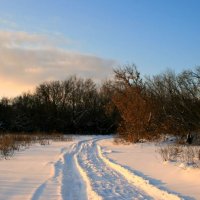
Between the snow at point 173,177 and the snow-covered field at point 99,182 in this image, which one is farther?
the snow at point 173,177

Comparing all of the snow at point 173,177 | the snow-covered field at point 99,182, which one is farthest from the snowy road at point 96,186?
the snow at point 173,177

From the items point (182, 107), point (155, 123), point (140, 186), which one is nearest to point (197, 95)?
point (182, 107)

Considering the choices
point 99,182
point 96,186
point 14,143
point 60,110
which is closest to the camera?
point 96,186

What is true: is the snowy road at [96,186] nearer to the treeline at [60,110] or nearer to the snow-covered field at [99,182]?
the snow-covered field at [99,182]

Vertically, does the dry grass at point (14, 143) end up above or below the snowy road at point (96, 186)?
above

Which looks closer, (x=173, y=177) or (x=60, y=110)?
(x=173, y=177)

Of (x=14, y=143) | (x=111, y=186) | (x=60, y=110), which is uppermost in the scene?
(x=60, y=110)

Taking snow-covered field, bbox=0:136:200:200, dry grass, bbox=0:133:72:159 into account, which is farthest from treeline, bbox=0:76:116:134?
snow-covered field, bbox=0:136:200:200

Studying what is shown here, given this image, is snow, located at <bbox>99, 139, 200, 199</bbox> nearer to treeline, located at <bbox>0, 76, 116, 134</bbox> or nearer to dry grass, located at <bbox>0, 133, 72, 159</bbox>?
dry grass, located at <bbox>0, 133, 72, 159</bbox>

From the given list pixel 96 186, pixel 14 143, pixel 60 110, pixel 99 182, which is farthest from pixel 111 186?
pixel 60 110

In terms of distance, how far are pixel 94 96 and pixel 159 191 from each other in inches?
3054

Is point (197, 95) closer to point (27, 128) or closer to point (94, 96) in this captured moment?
point (27, 128)

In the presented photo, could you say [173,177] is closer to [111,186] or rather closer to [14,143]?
[111,186]

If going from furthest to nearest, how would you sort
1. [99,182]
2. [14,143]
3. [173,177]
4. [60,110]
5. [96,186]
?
1. [60,110]
2. [14,143]
3. [173,177]
4. [99,182]
5. [96,186]
